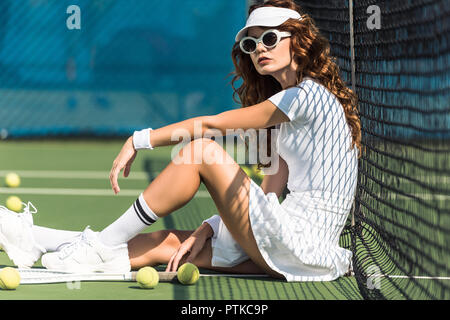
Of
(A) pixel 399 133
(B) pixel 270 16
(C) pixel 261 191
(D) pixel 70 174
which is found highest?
(B) pixel 270 16

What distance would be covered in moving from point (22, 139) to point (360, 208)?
6.97 m

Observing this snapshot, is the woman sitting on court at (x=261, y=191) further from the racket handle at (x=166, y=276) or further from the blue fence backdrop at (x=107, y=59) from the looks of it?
the blue fence backdrop at (x=107, y=59)

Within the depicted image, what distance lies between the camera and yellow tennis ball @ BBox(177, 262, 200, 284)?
3127mm

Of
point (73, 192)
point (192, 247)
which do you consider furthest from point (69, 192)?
point (192, 247)

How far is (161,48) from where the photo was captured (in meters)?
10.2

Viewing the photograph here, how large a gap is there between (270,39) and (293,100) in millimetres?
328

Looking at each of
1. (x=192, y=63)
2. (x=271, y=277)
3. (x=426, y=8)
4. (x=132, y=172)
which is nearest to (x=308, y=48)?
(x=426, y=8)

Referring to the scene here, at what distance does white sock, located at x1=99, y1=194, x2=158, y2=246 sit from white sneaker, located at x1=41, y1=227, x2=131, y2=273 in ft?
0.11

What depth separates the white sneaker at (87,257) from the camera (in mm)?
3180

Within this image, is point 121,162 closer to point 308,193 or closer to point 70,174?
point 308,193

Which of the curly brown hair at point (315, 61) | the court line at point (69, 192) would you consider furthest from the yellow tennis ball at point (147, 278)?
the court line at point (69, 192)

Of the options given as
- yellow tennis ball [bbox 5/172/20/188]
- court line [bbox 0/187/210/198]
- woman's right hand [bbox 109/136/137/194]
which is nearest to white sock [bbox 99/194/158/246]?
woman's right hand [bbox 109/136/137/194]

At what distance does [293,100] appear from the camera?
9.98 ft
